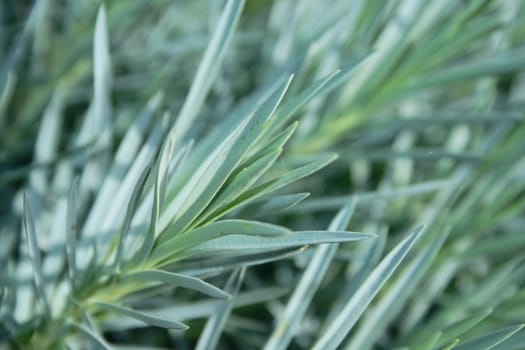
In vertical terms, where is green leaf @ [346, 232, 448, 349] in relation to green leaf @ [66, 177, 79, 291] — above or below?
below

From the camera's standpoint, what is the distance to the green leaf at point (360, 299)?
11.7 inches

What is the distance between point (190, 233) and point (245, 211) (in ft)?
0.16

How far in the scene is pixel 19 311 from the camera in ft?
1.16

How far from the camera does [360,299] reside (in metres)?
0.30

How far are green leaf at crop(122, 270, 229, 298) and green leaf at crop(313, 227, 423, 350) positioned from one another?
4cm

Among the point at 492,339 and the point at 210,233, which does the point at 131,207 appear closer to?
the point at 210,233

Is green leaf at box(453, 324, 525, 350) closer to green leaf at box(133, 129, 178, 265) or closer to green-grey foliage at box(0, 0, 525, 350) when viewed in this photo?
green-grey foliage at box(0, 0, 525, 350)

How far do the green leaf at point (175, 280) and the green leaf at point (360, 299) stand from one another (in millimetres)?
45

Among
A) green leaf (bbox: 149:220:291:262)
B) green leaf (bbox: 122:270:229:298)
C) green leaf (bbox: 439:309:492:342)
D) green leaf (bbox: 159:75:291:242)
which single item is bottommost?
green leaf (bbox: 439:309:492:342)

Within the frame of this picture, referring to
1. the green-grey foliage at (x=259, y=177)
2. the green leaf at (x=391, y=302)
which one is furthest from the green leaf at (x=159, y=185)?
the green leaf at (x=391, y=302)

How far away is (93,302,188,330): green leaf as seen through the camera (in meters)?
0.28

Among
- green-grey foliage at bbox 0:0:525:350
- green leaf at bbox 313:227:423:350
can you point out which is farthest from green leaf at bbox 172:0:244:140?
green leaf at bbox 313:227:423:350

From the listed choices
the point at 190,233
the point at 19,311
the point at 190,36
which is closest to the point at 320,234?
the point at 190,233

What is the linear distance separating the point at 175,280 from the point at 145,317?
18 millimetres
